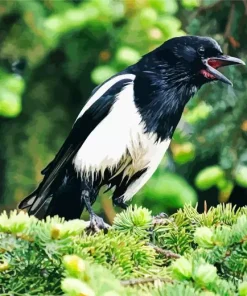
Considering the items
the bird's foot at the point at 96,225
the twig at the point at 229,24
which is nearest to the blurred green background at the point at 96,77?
the twig at the point at 229,24

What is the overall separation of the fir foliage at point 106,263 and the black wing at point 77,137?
2.15 feet

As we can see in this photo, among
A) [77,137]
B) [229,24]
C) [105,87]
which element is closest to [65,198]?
[77,137]

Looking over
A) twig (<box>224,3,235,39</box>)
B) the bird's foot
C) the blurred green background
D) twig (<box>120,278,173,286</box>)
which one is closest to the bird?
the bird's foot

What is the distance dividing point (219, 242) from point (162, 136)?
0.86 metres

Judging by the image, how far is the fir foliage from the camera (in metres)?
0.59

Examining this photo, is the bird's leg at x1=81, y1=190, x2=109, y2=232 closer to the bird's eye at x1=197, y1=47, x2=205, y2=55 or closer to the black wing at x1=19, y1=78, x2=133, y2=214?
the black wing at x1=19, y1=78, x2=133, y2=214

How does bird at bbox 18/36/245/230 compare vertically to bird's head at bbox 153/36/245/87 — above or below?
below

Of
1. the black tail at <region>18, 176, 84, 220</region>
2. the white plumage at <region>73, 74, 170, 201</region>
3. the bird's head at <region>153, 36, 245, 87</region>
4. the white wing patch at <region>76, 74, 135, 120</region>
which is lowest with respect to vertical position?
the black tail at <region>18, 176, 84, 220</region>

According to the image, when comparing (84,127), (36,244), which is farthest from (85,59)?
(36,244)

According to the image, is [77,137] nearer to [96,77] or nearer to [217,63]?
[217,63]

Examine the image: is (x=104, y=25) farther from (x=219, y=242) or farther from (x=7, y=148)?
(x=219, y=242)

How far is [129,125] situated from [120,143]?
0.13ft

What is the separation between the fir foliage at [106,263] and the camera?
23.1 inches

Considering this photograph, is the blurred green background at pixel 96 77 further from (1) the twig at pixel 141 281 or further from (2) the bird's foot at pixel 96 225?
Answer: (1) the twig at pixel 141 281
